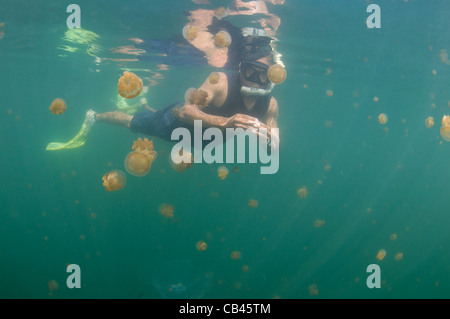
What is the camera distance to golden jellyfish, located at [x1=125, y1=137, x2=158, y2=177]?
4453 millimetres

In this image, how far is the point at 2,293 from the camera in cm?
977

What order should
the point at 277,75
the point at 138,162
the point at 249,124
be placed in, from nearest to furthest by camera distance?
the point at 249,124 → the point at 138,162 → the point at 277,75

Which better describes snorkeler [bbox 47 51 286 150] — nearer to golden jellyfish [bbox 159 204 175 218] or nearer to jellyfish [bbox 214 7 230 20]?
golden jellyfish [bbox 159 204 175 218]

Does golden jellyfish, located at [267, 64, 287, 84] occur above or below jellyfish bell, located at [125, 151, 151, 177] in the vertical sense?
above

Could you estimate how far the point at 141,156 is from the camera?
4.44 meters

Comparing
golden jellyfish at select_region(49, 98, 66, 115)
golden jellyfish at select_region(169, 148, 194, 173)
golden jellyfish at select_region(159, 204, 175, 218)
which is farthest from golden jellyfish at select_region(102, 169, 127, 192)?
golden jellyfish at select_region(159, 204, 175, 218)

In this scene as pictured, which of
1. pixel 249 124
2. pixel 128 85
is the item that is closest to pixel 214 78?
pixel 128 85

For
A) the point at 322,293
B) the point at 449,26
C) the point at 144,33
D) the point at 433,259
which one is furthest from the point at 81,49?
the point at 433,259

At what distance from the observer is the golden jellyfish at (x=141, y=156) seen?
445 centimetres

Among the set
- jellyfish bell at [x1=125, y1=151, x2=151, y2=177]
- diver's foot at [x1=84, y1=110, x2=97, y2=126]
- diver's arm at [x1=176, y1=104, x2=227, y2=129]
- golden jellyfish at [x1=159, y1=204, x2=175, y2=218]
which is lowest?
golden jellyfish at [x1=159, y1=204, x2=175, y2=218]

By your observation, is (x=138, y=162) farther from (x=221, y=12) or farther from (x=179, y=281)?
(x=179, y=281)

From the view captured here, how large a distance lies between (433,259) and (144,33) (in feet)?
92.4

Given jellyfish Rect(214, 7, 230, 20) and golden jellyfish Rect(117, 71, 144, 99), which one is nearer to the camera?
golden jellyfish Rect(117, 71, 144, 99)

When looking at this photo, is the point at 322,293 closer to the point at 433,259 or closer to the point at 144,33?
the point at 144,33
